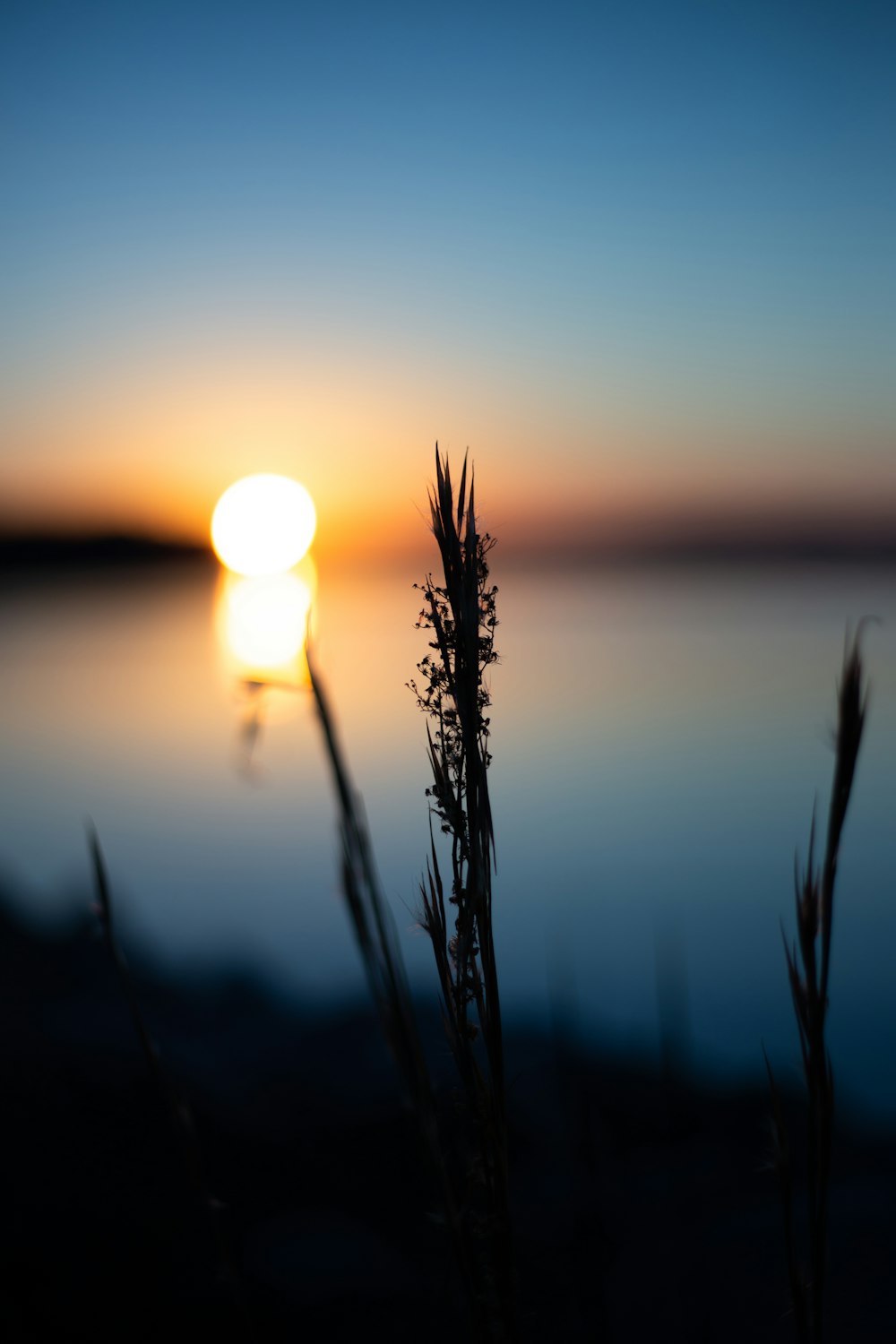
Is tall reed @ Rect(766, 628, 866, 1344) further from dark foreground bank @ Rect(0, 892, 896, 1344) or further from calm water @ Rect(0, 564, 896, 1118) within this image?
dark foreground bank @ Rect(0, 892, 896, 1344)

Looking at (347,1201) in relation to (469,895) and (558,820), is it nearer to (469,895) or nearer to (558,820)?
(469,895)

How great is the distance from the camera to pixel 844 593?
3198cm

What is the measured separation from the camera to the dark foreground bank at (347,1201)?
3.30 m

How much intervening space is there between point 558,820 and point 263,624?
2326cm

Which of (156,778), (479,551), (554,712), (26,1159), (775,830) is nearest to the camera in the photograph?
(479,551)

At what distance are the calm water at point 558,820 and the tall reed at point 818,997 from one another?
22 centimetres

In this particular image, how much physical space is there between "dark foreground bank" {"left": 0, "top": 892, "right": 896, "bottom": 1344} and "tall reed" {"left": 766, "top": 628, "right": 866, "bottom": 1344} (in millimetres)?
920

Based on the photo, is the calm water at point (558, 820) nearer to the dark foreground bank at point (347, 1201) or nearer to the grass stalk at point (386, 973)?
the grass stalk at point (386, 973)

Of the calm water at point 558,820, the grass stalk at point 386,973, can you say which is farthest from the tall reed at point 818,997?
the grass stalk at point 386,973

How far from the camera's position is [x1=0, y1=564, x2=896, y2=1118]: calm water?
297 inches

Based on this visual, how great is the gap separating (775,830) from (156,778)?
10.8 meters

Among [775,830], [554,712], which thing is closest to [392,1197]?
[775,830]

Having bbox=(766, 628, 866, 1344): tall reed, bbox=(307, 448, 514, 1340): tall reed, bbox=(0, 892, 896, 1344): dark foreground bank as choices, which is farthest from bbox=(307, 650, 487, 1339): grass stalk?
bbox=(0, 892, 896, 1344): dark foreground bank

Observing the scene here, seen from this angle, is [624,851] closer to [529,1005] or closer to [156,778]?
[529,1005]
